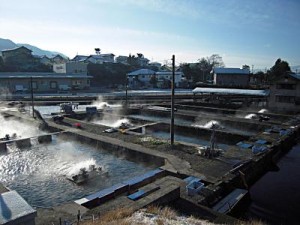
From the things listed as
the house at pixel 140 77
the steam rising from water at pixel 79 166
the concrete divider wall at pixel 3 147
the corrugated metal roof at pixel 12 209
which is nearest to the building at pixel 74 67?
the house at pixel 140 77

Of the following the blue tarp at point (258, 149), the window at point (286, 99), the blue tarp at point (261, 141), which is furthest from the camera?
the window at point (286, 99)

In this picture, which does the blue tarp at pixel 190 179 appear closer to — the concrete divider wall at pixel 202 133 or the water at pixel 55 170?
the water at pixel 55 170

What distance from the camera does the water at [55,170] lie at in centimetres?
920

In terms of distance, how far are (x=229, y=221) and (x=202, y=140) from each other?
34.9 ft

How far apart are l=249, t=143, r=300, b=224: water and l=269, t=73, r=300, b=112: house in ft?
54.6

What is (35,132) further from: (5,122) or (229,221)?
(229,221)

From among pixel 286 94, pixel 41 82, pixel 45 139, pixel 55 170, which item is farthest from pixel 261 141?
pixel 41 82

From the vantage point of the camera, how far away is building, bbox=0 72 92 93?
3922 centimetres

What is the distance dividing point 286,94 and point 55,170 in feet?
85.0

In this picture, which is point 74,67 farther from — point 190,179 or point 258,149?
point 190,179

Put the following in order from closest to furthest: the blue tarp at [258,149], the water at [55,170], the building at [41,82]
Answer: the water at [55,170] < the blue tarp at [258,149] < the building at [41,82]

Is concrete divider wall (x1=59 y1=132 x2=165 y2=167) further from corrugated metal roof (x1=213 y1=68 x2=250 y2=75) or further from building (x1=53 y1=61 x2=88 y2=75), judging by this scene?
corrugated metal roof (x1=213 y1=68 x2=250 y2=75)

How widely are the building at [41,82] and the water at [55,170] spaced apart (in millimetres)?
26407

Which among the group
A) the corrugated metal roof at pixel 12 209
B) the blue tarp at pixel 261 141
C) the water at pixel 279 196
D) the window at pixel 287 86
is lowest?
the water at pixel 279 196
